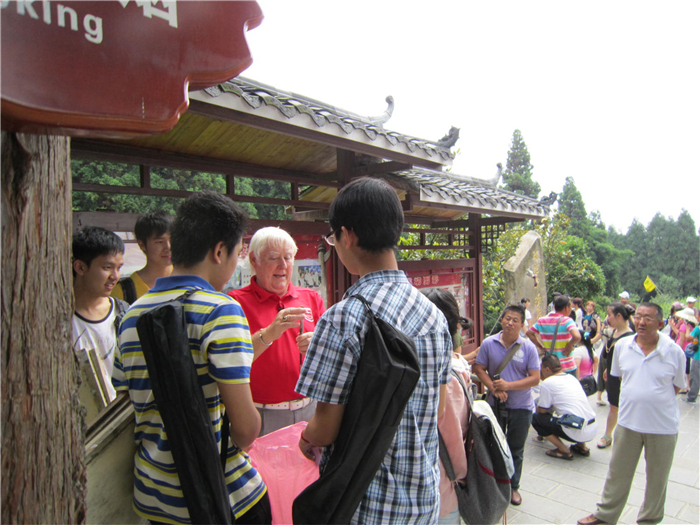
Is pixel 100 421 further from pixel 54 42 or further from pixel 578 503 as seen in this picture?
pixel 578 503

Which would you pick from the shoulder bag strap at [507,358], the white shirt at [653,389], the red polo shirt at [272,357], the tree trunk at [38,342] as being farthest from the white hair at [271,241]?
the white shirt at [653,389]

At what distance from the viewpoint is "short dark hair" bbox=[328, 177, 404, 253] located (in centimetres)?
139

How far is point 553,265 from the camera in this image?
1728 cm

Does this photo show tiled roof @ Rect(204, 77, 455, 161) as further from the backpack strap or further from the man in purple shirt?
the man in purple shirt

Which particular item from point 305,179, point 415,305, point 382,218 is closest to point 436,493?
point 415,305

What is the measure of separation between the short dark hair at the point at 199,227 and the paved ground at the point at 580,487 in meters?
3.92

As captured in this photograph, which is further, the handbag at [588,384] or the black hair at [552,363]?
the handbag at [588,384]

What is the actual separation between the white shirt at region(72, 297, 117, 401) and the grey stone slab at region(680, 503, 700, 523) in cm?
489

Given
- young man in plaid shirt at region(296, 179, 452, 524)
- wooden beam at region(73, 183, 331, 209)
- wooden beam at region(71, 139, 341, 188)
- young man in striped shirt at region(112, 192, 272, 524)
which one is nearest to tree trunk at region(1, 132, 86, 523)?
young man in striped shirt at region(112, 192, 272, 524)

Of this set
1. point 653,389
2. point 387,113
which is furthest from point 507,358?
point 387,113

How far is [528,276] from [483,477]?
11723 millimetres

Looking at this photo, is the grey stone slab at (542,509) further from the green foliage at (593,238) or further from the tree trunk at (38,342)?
the green foliage at (593,238)

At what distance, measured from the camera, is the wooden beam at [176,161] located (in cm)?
310

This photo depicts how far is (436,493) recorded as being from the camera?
4.81ft
